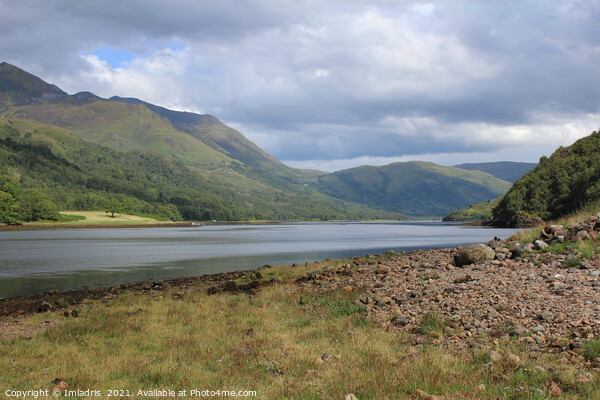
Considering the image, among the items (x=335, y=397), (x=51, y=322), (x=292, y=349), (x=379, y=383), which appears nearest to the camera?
(x=335, y=397)

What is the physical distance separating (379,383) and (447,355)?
2903 mm

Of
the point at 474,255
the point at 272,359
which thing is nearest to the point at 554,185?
the point at 474,255

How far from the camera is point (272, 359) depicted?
37.4 feet

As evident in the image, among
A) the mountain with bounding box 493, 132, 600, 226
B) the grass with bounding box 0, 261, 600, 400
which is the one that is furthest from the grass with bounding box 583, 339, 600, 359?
the mountain with bounding box 493, 132, 600, 226

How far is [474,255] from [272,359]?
53.3 feet

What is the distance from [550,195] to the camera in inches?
6476

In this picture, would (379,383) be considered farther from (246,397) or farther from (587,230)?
(587,230)

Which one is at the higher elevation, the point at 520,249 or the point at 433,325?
the point at 520,249

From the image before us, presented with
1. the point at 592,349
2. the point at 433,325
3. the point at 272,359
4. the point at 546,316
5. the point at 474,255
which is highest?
the point at 474,255

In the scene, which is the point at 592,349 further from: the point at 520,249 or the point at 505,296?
the point at 520,249

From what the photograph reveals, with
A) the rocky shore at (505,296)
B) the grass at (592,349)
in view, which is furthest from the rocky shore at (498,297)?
the grass at (592,349)

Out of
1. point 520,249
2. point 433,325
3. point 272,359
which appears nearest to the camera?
point 272,359

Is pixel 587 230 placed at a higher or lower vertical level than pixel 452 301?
higher

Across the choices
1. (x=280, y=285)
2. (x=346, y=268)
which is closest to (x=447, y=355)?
(x=280, y=285)
